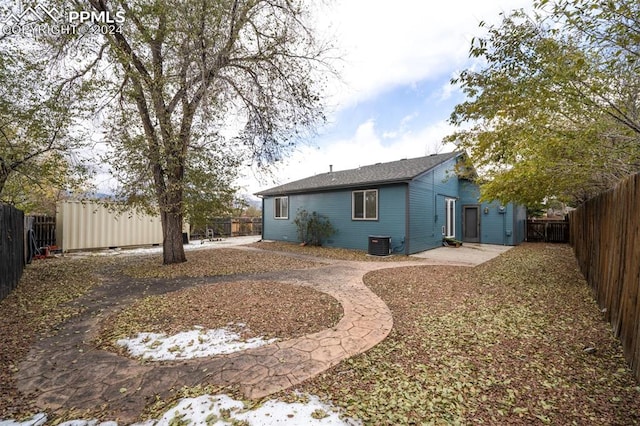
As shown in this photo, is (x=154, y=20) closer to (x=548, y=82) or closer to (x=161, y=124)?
(x=161, y=124)

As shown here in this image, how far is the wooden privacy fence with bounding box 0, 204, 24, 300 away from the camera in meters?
4.92

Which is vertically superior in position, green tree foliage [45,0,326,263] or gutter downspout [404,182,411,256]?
green tree foliage [45,0,326,263]

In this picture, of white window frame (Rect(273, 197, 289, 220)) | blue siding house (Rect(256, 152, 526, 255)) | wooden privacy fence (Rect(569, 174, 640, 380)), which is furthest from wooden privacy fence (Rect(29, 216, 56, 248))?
wooden privacy fence (Rect(569, 174, 640, 380))

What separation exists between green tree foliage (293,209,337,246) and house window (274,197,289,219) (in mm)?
1424

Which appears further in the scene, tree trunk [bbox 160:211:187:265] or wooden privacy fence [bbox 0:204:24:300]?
tree trunk [bbox 160:211:187:265]

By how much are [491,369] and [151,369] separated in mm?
3319

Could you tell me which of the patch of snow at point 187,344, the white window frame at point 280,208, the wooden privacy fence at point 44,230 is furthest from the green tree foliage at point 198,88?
the white window frame at point 280,208

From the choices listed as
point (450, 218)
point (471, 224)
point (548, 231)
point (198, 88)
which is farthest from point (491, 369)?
point (548, 231)

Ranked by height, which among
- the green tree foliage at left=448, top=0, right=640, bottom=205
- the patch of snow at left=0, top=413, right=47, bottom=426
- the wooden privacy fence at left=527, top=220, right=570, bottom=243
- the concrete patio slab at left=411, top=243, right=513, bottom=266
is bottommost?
the patch of snow at left=0, top=413, right=47, bottom=426

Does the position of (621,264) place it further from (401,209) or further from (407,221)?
(401,209)

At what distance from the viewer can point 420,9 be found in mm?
6973

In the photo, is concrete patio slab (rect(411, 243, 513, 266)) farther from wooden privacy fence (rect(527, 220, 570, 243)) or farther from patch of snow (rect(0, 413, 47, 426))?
patch of snow (rect(0, 413, 47, 426))

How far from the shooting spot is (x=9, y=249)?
535cm

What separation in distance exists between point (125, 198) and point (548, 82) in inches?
359
